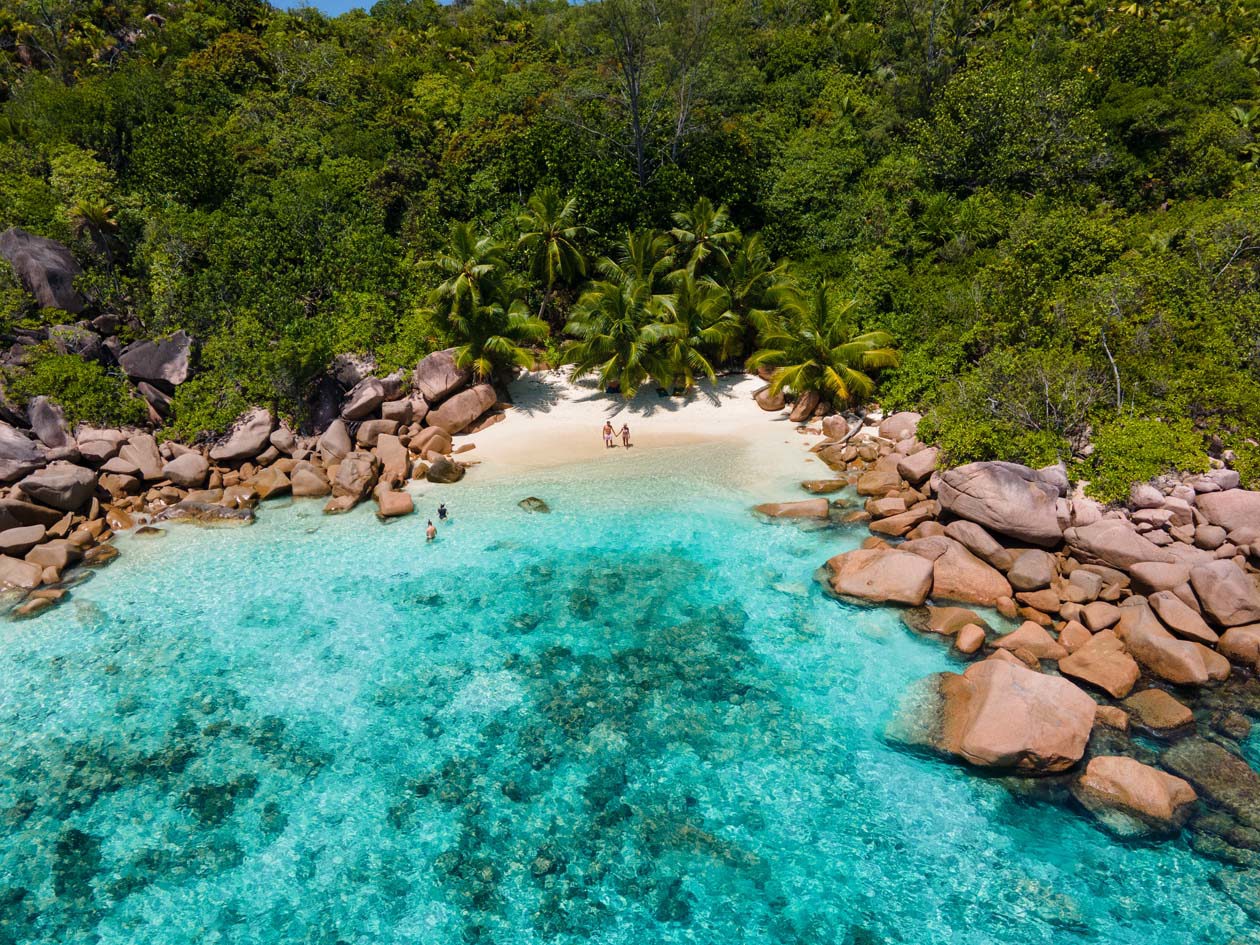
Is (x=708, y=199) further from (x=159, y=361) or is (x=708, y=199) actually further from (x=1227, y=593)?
(x=1227, y=593)

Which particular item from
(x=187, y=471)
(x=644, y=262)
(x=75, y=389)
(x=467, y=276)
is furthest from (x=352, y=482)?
(x=644, y=262)

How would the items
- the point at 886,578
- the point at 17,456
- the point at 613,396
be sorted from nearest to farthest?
the point at 886,578
the point at 17,456
the point at 613,396

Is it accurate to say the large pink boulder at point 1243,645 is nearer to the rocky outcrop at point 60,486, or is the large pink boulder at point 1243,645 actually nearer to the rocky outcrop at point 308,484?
the rocky outcrop at point 308,484

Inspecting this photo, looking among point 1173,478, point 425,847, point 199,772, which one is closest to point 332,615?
point 199,772

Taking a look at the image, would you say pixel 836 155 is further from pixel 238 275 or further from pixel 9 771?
pixel 9 771

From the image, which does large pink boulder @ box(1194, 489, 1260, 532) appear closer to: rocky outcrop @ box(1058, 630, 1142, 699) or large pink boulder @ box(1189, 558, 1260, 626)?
large pink boulder @ box(1189, 558, 1260, 626)
